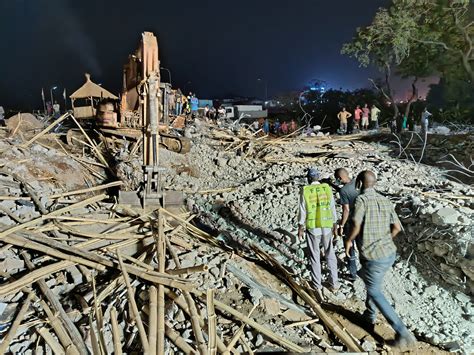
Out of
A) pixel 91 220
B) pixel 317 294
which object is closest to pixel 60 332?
pixel 91 220

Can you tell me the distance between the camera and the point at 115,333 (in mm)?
2949

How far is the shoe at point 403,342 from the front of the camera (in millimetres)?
3414

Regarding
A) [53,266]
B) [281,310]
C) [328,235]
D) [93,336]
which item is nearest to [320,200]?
[328,235]

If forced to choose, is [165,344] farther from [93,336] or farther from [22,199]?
[22,199]

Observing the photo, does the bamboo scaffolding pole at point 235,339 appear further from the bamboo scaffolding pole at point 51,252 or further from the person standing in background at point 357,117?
the person standing in background at point 357,117

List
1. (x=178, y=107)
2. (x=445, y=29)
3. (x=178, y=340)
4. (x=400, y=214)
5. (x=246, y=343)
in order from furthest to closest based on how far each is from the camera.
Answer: (x=445, y=29) → (x=178, y=107) → (x=400, y=214) → (x=246, y=343) → (x=178, y=340)

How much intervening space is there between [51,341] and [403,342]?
127 inches

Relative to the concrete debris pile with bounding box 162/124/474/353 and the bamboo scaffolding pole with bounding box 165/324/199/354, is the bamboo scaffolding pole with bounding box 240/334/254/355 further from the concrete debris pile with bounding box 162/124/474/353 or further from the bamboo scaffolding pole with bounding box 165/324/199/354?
the concrete debris pile with bounding box 162/124/474/353

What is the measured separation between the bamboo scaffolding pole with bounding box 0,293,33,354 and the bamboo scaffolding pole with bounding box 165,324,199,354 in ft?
4.11

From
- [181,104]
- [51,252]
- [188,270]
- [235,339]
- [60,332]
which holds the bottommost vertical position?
[235,339]

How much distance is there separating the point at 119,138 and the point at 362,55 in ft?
44.5

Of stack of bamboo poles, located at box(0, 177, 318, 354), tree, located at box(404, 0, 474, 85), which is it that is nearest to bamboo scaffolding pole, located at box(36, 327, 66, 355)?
stack of bamboo poles, located at box(0, 177, 318, 354)

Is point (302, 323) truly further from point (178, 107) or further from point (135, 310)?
point (178, 107)

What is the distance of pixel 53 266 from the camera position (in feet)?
12.0
